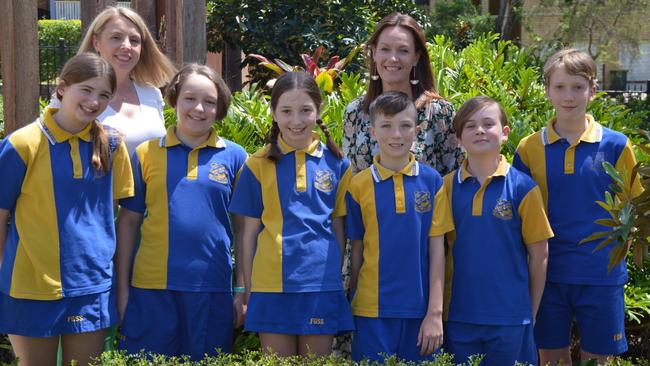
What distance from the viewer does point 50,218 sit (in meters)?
3.61

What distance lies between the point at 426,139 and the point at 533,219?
665 mm

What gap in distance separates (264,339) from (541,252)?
131 cm

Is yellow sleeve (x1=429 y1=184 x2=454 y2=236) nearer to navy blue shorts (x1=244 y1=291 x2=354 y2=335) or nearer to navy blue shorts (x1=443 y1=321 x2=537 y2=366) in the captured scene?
navy blue shorts (x1=443 y1=321 x2=537 y2=366)

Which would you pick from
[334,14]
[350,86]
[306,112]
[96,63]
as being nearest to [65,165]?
[96,63]

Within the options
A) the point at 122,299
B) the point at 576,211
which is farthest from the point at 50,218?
the point at 576,211

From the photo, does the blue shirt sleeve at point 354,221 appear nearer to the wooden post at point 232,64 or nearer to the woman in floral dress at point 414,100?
the woman in floral dress at point 414,100

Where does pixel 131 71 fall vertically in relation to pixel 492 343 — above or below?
above

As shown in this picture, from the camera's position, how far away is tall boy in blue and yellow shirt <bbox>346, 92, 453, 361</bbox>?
12.3ft

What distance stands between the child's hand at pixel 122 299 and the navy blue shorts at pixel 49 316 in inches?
5.8

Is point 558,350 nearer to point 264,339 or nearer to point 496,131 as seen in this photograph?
point 496,131

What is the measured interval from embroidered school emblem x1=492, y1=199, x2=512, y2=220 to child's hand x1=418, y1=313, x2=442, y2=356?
0.54 m

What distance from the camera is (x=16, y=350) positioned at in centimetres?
367

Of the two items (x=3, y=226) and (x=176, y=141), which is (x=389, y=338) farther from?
(x=3, y=226)

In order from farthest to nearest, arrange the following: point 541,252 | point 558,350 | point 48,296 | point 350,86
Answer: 1. point 350,86
2. point 558,350
3. point 541,252
4. point 48,296
